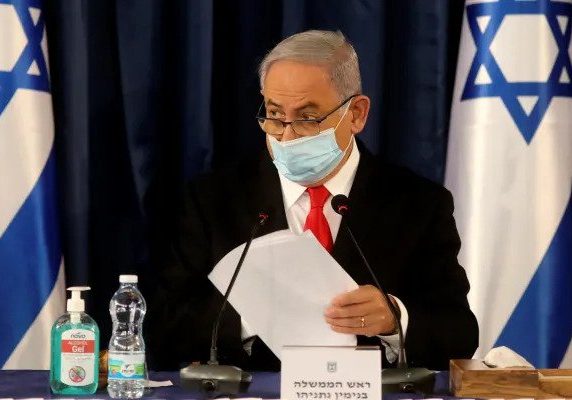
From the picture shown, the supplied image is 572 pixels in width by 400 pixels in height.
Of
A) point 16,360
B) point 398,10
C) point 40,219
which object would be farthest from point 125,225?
point 398,10

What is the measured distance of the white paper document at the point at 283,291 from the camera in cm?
189

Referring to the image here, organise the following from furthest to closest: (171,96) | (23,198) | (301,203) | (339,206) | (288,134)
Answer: (171,96)
(23,198)
(301,203)
(288,134)
(339,206)

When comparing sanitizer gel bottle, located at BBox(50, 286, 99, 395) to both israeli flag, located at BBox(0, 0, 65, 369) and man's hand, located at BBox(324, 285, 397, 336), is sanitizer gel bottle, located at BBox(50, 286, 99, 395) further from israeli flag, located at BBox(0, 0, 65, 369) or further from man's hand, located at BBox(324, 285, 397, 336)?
israeli flag, located at BBox(0, 0, 65, 369)

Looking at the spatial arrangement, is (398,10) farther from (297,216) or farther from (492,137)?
(297,216)

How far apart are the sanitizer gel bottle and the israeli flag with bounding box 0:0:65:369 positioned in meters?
1.02

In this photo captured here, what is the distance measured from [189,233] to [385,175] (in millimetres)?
538

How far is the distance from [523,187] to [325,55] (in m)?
0.80

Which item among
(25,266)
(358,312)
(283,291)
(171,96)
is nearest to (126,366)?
(283,291)

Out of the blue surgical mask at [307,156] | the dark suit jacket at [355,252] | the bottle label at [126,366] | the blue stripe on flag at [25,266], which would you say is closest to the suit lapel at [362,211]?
the dark suit jacket at [355,252]

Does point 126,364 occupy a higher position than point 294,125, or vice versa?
point 294,125

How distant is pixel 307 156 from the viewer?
2357mm

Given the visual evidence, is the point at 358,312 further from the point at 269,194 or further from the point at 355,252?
the point at 269,194

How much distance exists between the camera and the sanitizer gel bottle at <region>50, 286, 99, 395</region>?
1.82 m

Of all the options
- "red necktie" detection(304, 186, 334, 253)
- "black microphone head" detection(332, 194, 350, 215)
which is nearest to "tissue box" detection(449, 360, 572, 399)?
"black microphone head" detection(332, 194, 350, 215)
